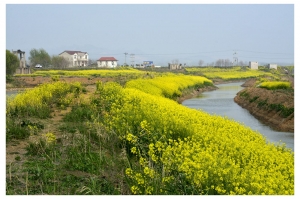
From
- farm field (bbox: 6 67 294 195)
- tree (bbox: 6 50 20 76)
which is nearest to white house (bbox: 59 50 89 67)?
tree (bbox: 6 50 20 76)

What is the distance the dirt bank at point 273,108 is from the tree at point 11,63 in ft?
69.9

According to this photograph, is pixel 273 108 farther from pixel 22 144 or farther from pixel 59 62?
pixel 59 62

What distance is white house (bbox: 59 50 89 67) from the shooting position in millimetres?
50981

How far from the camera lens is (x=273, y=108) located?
1750 centimetres

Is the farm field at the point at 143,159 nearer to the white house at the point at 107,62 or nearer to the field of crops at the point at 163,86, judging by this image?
the field of crops at the point at 163,86

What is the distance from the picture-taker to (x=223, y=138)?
6105 mm

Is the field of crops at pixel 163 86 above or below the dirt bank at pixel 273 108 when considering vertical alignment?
above

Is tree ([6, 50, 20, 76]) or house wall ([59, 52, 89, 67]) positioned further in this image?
house wall ([59, 52, 89, 67])

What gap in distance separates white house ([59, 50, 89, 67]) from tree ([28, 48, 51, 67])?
2.23m

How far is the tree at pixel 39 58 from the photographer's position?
49.8 metres

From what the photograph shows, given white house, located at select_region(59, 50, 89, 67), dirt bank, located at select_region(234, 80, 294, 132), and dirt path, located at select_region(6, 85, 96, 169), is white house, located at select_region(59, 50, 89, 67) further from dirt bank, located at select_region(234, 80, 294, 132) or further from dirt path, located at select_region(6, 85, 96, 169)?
dirt path, located at select_region(6, 85, 96, 169)

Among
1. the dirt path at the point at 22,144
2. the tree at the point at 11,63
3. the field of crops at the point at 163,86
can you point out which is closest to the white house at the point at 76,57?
the tree at the point at 11,63

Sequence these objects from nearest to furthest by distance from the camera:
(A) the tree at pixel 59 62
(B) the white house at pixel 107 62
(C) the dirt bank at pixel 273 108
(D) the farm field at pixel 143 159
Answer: (D) the farm field at pixel 143 159 → (C) the dirt bank at pixel 273 108 → (A) the tree at pixel 59 62 → (B) the white house at pixel 107 62

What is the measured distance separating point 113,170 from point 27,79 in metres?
28.7
